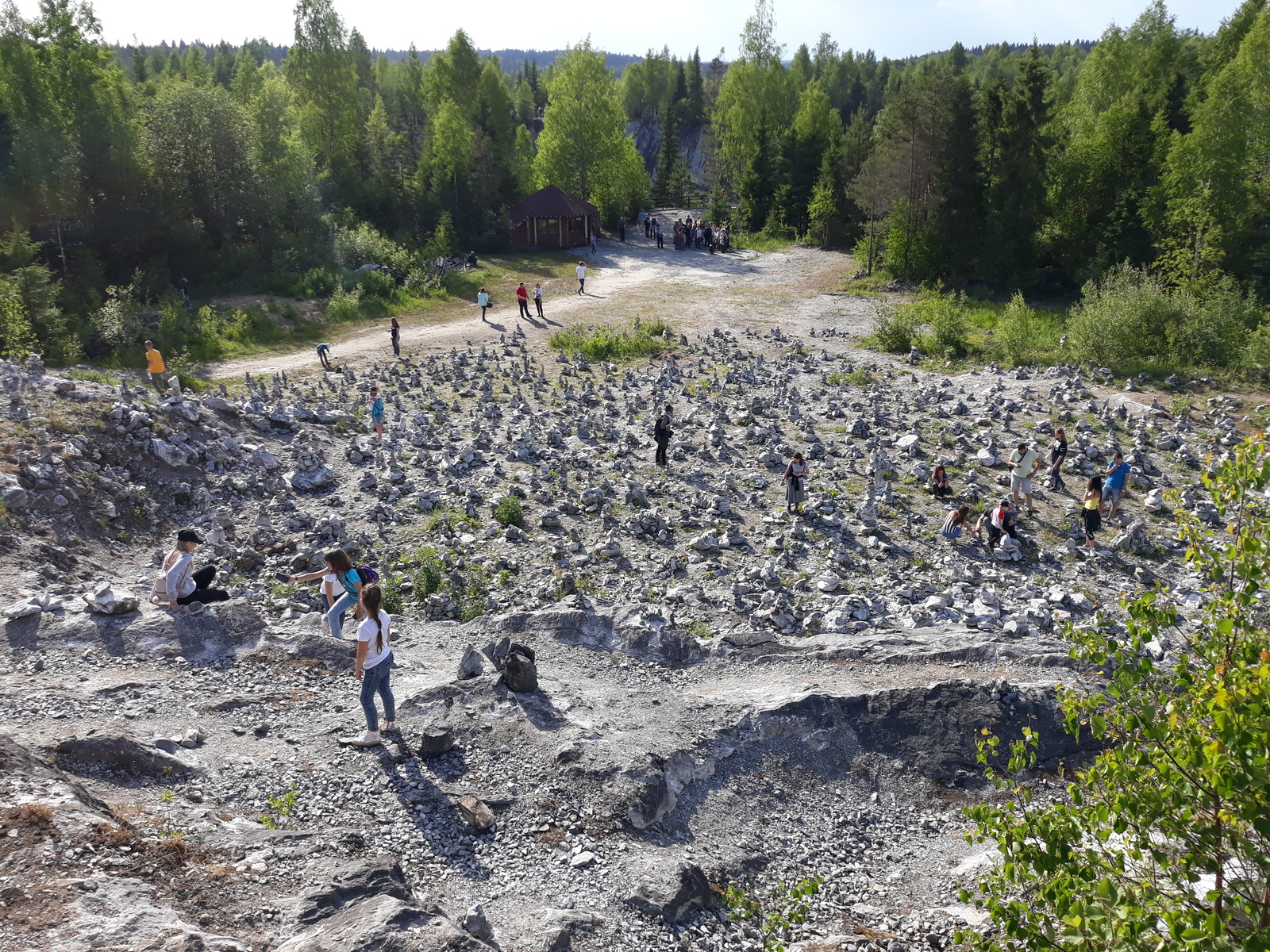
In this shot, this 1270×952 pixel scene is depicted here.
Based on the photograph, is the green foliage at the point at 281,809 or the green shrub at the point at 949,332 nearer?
the green foliage at the point at 281,809

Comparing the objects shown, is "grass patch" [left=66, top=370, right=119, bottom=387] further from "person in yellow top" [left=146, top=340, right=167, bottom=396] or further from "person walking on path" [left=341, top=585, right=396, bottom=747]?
"person walking on path" [left=341, top=585, right=396, bottom=747]

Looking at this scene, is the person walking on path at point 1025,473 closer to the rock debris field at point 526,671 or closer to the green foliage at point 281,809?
the rock debris field at point 526,671

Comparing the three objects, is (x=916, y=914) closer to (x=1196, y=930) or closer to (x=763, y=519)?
(x=1196, y=930)

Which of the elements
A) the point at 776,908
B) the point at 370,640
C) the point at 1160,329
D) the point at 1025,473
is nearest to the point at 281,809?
the point at 370,640

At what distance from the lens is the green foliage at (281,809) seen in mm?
6770

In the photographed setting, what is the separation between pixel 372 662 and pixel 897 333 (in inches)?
966

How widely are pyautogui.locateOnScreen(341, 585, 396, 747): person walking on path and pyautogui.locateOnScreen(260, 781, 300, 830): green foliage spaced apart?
0.83 metres

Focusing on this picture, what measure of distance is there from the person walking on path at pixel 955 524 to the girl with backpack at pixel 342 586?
9.95 meters

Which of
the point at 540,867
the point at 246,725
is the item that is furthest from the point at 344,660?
the point at 540,867

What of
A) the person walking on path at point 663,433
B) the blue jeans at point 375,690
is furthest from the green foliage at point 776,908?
the person walking on path at point 663,433

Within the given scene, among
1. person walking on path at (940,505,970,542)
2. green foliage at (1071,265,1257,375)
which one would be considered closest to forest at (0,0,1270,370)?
green foliage at (1071,265,1257,375)

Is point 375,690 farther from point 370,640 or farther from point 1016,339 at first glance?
point 1016,339

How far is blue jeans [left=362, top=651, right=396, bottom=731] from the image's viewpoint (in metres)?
7.77

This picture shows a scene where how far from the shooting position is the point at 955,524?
14.1 meters
